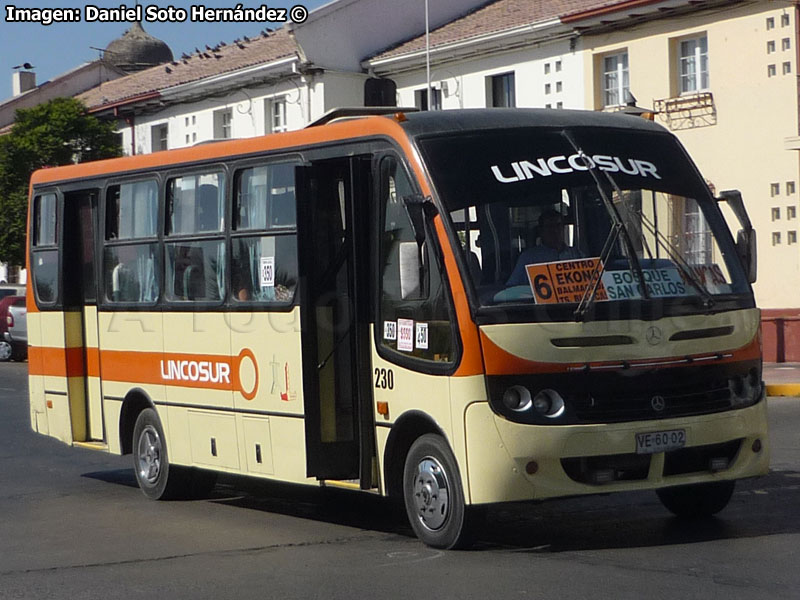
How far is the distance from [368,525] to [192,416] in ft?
6.86

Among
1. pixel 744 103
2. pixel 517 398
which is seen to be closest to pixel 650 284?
pixel 517 398

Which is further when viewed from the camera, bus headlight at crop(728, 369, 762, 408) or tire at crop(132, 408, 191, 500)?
tire at crop(132, 408, 191, 500)

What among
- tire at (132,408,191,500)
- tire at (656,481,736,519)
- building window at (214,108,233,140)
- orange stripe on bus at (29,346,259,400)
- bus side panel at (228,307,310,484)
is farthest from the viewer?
building window at (214,108,233,140)

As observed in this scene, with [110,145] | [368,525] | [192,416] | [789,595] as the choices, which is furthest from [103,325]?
[110,145]

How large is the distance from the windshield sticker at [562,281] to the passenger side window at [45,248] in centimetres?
632

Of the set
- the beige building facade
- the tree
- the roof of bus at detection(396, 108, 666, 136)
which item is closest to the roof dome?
the tree

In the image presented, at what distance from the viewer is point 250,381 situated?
35.5 ft

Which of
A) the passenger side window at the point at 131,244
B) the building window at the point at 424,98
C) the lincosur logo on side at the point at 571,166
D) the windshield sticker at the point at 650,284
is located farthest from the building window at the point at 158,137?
the windshield sticker at the point at 650,284

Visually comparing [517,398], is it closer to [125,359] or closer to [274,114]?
[125,359]

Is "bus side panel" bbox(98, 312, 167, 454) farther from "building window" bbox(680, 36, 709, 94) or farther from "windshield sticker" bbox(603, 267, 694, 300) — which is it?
"building window" bbox(680, 36, 709, 94)

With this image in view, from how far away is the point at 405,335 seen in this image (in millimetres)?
9234

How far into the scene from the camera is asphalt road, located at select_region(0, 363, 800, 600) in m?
7.68

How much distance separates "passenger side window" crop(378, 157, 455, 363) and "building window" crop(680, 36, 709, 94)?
2029cm

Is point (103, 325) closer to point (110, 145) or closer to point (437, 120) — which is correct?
point (437, 120)
